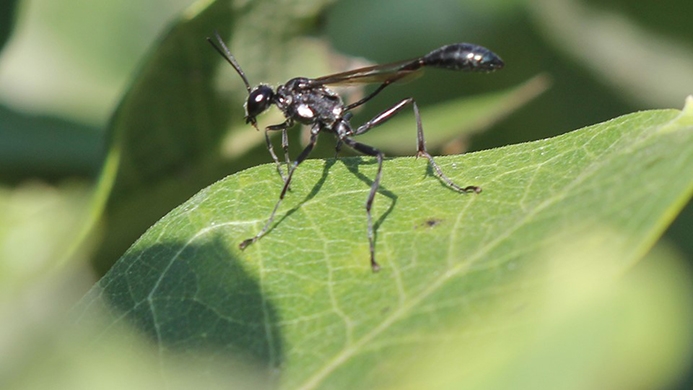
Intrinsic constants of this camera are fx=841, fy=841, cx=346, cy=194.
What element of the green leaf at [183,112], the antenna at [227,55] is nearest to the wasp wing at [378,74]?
the green leaf at [183,112]

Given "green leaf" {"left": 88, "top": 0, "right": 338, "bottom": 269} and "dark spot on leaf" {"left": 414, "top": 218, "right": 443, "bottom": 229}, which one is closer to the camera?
"dark spot on leaf" {"left": 414, "top": 218, "right": 443, "bottom": 229}

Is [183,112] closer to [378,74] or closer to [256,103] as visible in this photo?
[256,103]

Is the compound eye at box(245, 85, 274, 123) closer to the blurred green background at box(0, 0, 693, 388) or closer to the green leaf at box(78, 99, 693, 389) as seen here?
the blurred green background at box(0, 0, 693, 388)

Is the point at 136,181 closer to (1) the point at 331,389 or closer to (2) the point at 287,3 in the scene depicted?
(2) the point at 287,3

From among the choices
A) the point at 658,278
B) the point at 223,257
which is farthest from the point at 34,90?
the point at 658,278

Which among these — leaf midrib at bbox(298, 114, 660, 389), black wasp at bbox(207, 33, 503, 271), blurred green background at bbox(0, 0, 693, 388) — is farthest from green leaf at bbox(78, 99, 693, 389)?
blurred green background at bbox(0, 0, 693, 388)

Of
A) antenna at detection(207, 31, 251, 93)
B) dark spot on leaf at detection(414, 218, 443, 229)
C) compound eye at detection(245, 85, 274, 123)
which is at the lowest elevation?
dark spot on leaf at detection(414, 218, 443, 229)

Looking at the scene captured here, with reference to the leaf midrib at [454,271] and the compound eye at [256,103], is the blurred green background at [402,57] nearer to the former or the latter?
the compound eye at [256,103]
